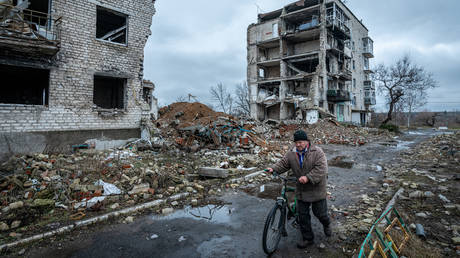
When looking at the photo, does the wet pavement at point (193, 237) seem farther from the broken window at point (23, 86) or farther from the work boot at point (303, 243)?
the broken window at point (23, 86)

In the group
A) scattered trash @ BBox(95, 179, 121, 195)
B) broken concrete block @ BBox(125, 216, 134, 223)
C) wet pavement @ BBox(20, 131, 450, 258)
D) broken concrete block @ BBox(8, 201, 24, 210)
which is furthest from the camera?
scattered trash @ BBox(95, 179, 121, 195)

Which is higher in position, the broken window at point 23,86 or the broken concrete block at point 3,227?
the broken window at point 23,86

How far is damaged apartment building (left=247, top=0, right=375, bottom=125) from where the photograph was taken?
1017 inches

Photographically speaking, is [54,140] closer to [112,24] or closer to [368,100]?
[112,24]

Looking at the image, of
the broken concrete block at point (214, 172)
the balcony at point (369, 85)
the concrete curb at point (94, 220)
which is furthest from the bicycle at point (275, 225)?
the balcony at point (369, 85)

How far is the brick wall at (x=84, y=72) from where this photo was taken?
7512mm

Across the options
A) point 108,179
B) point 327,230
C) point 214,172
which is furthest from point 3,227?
point 327,230

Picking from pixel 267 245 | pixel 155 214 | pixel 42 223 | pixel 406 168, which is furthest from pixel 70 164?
pixel 406 168

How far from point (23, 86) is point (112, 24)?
16.4ft

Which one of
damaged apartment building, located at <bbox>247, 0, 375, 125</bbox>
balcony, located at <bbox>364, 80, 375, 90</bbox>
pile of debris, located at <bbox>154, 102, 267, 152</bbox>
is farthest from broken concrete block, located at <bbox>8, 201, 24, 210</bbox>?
balcony, located at <bbox>364, 80, 375, 90</bbox>

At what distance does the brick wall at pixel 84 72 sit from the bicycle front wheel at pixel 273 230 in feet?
27.0

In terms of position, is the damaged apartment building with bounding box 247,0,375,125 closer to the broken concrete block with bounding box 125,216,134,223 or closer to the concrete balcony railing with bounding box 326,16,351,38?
the concrete balcony railing with bounding box 326,16,351,38

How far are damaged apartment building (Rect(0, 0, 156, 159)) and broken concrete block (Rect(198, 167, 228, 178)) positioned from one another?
15.6ft

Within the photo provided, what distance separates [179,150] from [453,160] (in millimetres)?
11267
